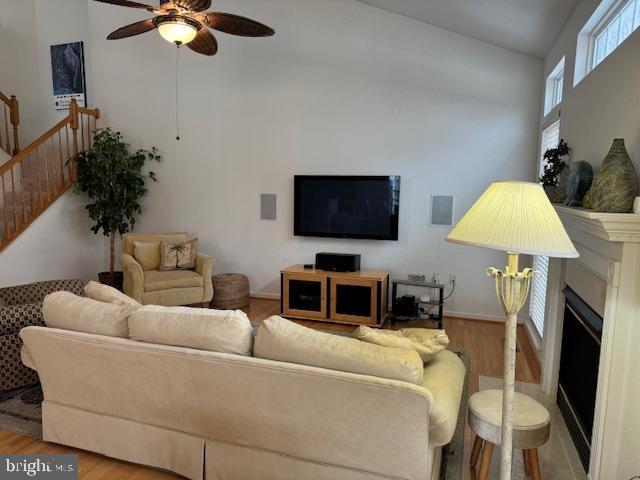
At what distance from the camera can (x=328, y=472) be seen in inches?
74.0

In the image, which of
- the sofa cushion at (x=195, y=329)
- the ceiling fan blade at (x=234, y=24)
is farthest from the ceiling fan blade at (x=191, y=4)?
the sofa cushion at (x=195, y=329)

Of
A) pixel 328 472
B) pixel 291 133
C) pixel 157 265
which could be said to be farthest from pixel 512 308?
pixel 157 265

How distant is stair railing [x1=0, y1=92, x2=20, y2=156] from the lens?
5.96m

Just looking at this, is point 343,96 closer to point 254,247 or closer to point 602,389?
point 254,247

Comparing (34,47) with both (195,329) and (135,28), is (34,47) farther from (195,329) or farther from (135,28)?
(195,329)

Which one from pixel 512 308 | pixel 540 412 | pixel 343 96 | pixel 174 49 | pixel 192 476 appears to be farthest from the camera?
pixel 174 49

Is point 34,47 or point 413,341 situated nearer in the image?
point 413,341

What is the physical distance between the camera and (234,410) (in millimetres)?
1969

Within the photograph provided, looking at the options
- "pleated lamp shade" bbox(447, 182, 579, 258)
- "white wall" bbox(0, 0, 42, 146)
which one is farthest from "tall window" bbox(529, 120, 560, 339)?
"white wall" bbox(0, 0, 42, 146)

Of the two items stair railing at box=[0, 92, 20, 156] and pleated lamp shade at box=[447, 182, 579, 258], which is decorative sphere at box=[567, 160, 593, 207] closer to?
pleated lamp shade at box=[447, 182, 579, 258]

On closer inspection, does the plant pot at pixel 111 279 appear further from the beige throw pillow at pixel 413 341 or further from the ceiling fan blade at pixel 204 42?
the beige throw pillow at pixel 413 341

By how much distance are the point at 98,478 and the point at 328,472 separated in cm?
125

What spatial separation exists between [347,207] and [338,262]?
0.70 m

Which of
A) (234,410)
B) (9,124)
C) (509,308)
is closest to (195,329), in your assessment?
(234,410)
